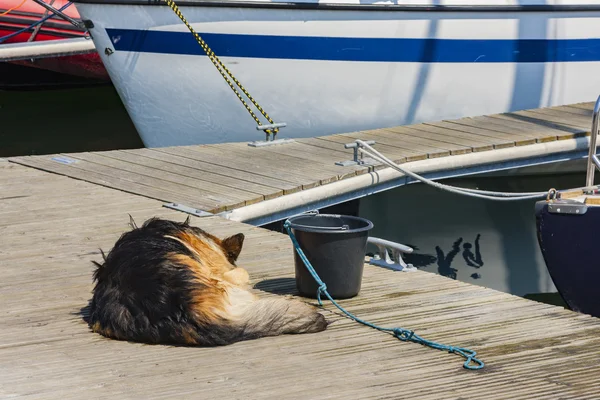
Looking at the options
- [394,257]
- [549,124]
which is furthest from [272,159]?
[394,257]

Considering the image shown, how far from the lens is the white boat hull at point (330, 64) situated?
9.47 meters

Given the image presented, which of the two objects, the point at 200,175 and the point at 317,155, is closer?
the point at 200,175

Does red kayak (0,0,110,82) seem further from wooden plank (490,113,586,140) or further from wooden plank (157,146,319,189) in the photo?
wooden plank (490,113,586,140)

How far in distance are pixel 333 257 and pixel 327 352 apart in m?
0.68

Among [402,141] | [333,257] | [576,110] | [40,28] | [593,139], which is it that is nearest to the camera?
[333,257]

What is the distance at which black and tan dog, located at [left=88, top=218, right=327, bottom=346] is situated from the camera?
4.06 meters

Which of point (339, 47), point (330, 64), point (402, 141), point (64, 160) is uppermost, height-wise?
point (339, 47)

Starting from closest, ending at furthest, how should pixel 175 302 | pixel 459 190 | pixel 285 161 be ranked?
pixel 175 302, pixel 459 190, pixel 285 161

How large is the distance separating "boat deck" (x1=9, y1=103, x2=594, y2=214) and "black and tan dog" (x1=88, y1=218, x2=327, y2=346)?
2.28 meters

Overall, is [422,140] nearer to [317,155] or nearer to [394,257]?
[317,155]

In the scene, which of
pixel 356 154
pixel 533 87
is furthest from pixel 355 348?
pixel 533 87

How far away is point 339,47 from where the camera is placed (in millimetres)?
9539

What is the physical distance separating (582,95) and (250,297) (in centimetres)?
701

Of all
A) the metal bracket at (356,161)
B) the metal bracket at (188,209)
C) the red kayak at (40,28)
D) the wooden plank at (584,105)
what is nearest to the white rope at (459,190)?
the metal bracket at (356,161)
